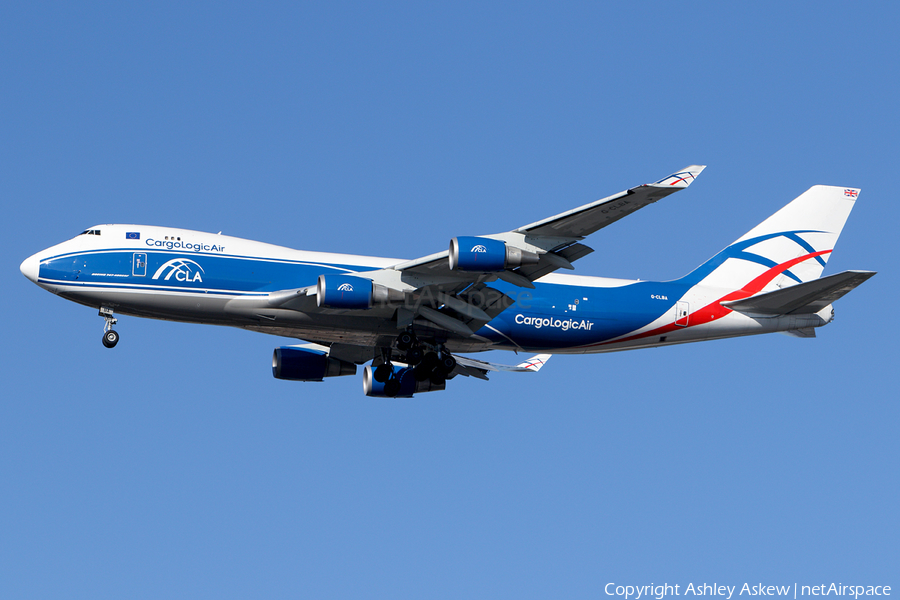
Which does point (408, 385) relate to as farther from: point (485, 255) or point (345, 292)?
point (485, 255)

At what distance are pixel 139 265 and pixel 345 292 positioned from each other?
263 inches

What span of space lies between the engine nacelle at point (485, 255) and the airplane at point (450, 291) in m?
0.03

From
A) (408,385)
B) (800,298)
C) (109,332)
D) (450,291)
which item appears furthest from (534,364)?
(109,332)

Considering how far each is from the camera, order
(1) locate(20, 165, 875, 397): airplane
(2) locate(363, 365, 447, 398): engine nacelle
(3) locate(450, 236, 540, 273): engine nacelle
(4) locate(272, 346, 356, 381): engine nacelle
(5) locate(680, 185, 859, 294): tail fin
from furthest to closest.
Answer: (4) locate(272, 346, 356, 381): engine nacelle
(5) locate(680, 185, 859, 294): tail fin
(2) locate(363, 365, 447, 398): engine nacelle
(1) locate(20, 165, 875, 397): airplane
(3) locate(450, 236, 540, 273): engine nacelle

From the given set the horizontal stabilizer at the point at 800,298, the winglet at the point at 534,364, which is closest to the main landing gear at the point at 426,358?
the winglet at the point at 534,364

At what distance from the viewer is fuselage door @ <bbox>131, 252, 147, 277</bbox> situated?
30458 millimetres

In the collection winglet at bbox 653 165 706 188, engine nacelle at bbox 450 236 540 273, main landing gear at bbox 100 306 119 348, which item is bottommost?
main landing gear at bbox 100 306 119 348

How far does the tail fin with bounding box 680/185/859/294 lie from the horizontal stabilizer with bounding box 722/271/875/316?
166 centimetres

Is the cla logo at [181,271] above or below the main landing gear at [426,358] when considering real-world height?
above

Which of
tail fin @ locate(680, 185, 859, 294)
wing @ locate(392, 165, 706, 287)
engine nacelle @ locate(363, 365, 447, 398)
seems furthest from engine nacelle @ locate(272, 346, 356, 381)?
tail fin @ locate(680, 185, 859, 294)

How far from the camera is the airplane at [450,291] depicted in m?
29.0

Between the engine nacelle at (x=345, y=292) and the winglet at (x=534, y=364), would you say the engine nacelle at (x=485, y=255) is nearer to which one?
the engine nacelle at (x=345, y=292)

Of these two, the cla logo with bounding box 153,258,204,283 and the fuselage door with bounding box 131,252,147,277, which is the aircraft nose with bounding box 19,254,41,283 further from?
the cla logo with bounding box 153,258,204,283

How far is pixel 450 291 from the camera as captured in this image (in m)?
30.9
